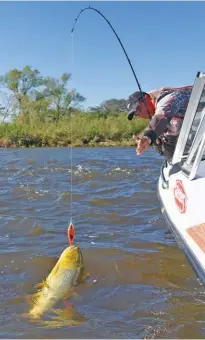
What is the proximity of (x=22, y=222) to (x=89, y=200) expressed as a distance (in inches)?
82.5

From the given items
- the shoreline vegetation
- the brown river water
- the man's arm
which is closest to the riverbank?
the shoreline vegetation

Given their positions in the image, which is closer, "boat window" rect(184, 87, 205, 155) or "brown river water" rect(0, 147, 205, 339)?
"brown river water" rect(0, 147, 205, 339)

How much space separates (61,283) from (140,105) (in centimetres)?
314

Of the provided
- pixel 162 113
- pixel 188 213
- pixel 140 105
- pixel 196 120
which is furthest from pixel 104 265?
pixel 140 105

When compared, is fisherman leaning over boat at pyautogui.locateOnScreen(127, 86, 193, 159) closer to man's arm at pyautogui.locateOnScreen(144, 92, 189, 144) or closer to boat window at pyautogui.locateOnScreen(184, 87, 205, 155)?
man's arm at pyautogui.locateOnScreen(144, 92, 189, 144)

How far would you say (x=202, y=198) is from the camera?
14.5 feet

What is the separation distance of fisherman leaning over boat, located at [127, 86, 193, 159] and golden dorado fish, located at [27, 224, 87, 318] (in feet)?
5.68

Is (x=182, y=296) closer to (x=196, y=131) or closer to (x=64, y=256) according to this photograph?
(x=64, y=256)

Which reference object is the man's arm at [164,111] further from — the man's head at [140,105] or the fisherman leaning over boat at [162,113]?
the man's head at [140,105]

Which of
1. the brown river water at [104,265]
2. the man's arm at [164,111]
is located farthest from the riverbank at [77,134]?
the man's arm at [164,111]

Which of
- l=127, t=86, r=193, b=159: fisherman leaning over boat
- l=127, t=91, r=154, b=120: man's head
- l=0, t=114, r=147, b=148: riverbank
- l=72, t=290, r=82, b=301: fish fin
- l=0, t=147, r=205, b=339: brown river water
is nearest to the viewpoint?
l=0, t=147, r=205, b=339: brown river water

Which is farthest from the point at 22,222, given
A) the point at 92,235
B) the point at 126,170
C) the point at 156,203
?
the point at 126,170

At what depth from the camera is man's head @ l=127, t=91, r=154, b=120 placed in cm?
630

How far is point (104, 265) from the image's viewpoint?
5.28 metres
